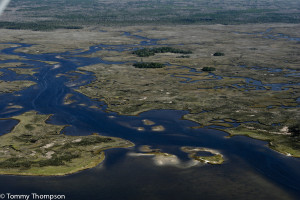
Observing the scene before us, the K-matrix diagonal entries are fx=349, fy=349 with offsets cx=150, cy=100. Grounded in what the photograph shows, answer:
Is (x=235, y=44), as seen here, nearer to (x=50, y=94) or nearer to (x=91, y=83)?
(x=91, y=83)

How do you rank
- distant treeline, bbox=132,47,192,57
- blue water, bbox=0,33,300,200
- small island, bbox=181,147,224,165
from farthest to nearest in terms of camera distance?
1. distant treeline, bbox=132,47,192,57
2. small island, bbox=181,147,224,165
3. blue water, bbox=0,33,300,200

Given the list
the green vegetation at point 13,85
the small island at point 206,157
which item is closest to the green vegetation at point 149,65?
the green vegetation at point 13,85

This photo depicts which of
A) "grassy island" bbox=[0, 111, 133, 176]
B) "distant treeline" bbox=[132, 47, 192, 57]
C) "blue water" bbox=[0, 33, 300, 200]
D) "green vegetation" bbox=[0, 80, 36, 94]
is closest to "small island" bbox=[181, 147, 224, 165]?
"blue water" bbox=[0, 33, 300, 200]

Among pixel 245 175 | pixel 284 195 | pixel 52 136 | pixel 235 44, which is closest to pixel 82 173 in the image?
pixel 52 136

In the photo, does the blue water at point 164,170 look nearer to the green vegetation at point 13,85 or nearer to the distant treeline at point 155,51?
the green vegetation at point 13,85

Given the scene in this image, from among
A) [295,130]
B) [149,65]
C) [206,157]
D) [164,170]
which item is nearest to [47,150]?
[164,170]

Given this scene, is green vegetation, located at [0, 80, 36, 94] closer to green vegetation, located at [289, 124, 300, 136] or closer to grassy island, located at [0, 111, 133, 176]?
grassy island, located at [0, 111, 133, 176]
